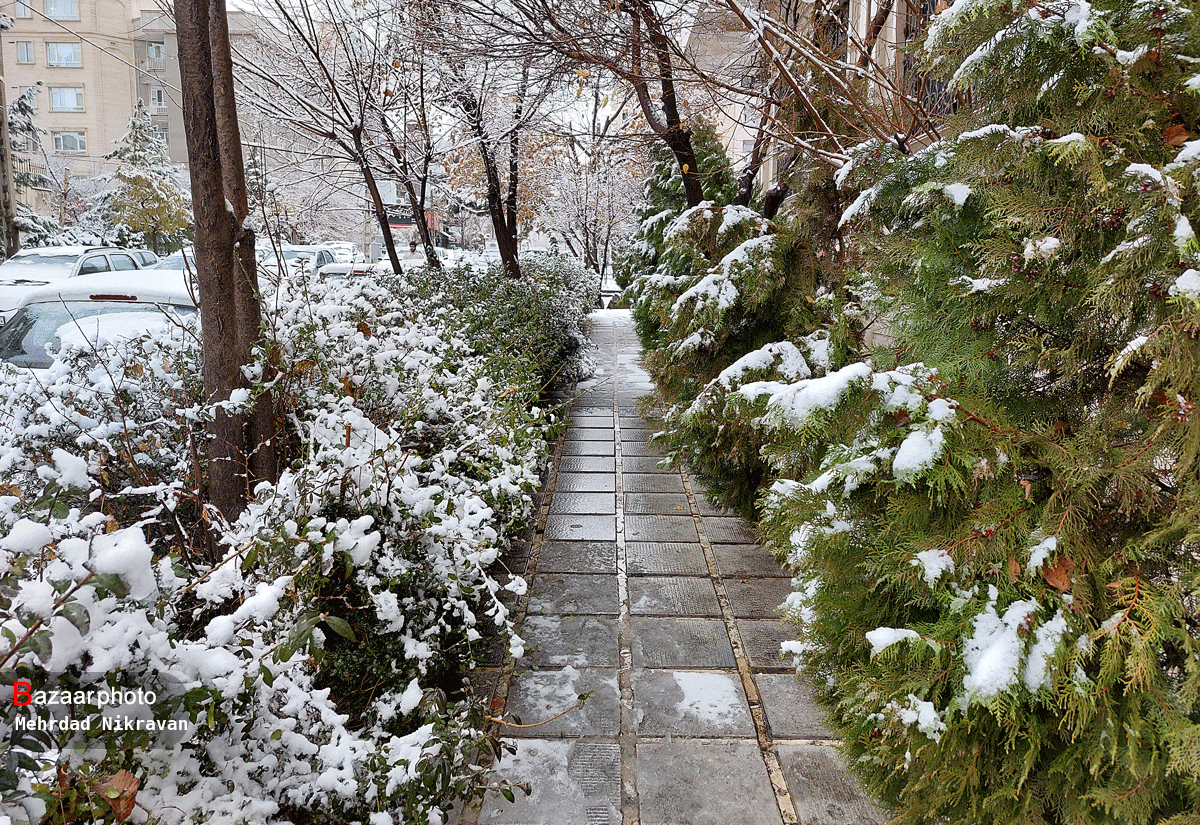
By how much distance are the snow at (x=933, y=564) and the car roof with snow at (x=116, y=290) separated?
5044 mm

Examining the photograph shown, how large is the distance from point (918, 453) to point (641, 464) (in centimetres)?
506

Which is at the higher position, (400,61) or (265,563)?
(400,61)

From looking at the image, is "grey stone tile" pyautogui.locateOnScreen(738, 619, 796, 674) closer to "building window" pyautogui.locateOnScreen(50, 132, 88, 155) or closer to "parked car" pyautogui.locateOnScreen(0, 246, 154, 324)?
"parked car" pyautogui.locateOnScreen(0, 246, 154, 324)

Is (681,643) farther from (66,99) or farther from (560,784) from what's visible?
(66,99)

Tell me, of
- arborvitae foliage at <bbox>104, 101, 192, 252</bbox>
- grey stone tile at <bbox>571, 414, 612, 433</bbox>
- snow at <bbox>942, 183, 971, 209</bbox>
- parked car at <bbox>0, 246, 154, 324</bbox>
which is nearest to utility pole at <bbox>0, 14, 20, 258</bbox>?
parked car at <bbox>0, 246, 154, 324</bbox>

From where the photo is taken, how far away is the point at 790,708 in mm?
3123

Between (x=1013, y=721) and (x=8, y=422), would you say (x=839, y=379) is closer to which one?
(x=1013, y=721)

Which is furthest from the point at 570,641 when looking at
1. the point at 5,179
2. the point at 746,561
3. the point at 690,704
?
the point at 5,179

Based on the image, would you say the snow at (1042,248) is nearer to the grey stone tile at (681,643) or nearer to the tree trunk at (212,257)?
the grey stone tile at (681,643)

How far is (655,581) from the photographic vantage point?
4.39 meters

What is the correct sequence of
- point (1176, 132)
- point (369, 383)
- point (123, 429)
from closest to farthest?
point (1176, 132), point (123, 429), point (369, 383)

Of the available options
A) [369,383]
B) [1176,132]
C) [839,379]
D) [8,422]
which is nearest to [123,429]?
[8,422]

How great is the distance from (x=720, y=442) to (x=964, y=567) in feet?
9.49

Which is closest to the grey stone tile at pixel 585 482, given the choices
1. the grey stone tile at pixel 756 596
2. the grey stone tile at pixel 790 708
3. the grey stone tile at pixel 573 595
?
the grey stone tile at pixel 573 595
